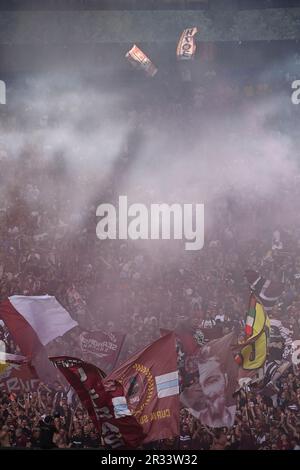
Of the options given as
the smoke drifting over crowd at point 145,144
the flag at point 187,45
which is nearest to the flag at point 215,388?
the smoke drifting over crowd at point 145,144

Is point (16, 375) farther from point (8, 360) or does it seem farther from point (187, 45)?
point (187, 45)

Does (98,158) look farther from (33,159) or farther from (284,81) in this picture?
(284,81)

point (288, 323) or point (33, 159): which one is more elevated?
point (33, 159)

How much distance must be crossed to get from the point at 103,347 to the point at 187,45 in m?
10.6

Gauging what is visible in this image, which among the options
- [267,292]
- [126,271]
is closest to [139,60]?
[126,271]

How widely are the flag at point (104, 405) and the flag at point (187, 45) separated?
1232 centimetres

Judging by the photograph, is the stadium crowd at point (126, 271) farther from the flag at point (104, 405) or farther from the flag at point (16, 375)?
the flag at point (104, 405)

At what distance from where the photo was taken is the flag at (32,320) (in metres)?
9.70

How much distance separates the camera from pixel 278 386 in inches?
398

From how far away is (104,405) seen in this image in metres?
7.31

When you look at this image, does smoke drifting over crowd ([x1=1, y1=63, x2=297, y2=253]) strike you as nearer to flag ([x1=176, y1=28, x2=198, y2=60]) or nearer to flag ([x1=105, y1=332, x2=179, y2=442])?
flag ([x1=176, y1=28, x2=198, y2=60])
